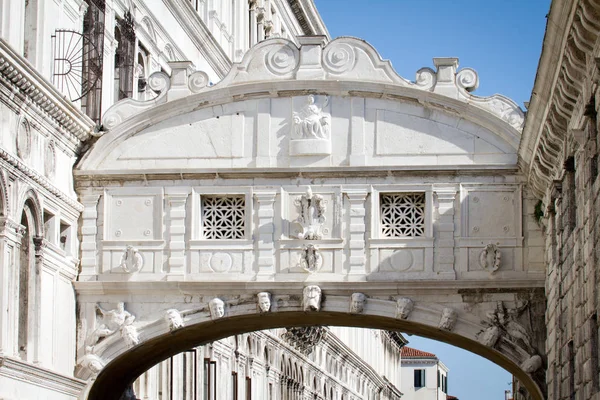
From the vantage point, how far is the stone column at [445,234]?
1013 inches

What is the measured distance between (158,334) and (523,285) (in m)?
6.01

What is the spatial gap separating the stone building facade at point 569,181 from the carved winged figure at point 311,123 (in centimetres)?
335

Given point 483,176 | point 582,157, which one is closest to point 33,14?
point 483,176

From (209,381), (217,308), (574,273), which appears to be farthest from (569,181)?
(209,381)

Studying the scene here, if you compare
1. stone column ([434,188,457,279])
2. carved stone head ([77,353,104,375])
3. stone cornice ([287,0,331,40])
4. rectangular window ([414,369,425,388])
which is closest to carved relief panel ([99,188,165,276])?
carved stone head ([77,353,104,375])

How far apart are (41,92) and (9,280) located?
291 centimetres

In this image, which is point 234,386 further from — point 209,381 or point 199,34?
point 199,34

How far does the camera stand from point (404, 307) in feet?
84.0

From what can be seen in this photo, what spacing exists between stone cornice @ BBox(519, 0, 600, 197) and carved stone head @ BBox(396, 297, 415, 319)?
283 centimetres

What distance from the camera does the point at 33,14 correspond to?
2698 centimetres

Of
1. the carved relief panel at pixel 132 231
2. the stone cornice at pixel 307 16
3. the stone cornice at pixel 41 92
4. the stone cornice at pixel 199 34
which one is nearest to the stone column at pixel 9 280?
the stone cornice at pixel 41 92

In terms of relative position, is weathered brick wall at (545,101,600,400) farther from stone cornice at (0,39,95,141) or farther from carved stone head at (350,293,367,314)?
stone cornice at (0,39,95,141)

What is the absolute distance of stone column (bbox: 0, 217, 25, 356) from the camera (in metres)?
23.2

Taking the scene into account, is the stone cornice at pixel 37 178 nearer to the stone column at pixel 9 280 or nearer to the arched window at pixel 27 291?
the arched window at pixel 27 291
